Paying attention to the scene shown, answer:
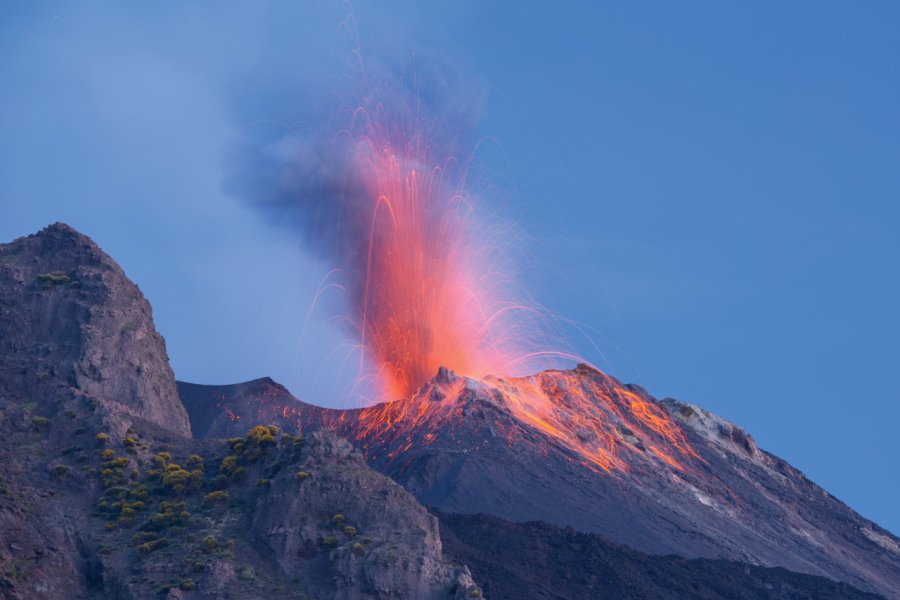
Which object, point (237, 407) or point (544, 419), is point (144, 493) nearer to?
point (544, 419)

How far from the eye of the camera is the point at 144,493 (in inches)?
2712

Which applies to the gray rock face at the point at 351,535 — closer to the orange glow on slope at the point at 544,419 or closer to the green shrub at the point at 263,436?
the green shrub at the point at 263,436

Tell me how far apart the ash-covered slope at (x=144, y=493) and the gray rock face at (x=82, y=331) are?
10 centimetres

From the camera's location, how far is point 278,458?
7088 cm

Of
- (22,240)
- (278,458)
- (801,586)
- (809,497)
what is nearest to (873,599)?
(801,586)

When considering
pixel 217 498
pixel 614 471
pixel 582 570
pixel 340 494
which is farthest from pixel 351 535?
pixel 614 471

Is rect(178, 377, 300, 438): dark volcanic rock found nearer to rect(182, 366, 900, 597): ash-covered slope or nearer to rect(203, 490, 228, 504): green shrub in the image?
rect(182, 366, 900, 597): ash-covered slope

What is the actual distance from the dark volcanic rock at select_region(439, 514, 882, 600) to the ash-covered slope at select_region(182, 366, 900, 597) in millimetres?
6109

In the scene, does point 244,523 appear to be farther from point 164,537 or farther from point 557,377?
point 557,377

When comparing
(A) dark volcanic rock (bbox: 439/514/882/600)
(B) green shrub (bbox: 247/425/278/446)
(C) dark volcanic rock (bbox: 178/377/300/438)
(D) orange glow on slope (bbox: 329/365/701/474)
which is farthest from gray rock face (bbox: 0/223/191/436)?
(C) dark volcanic rock (bbox: 178/377/300/438)

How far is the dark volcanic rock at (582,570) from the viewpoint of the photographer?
76.5 m

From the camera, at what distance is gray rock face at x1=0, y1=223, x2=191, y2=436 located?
248ft

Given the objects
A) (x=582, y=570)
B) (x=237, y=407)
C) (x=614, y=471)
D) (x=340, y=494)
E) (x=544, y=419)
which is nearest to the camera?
(x=340, y=494)

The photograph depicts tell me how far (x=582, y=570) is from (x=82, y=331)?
112 feet
